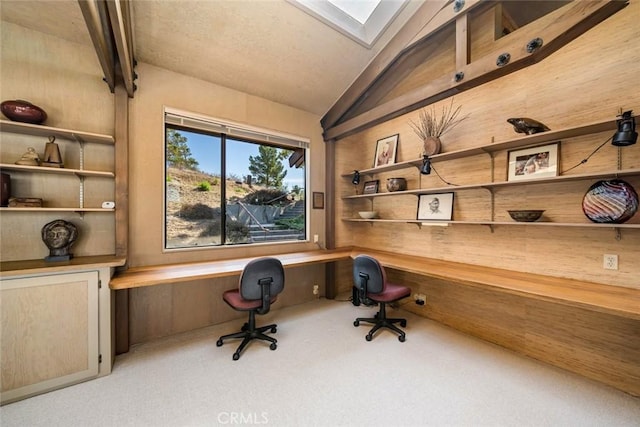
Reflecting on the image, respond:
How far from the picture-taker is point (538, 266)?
2219mm

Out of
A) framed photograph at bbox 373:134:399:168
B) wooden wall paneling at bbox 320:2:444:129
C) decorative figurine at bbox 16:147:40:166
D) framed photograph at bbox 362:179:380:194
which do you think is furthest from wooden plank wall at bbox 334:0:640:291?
decorative figurine at bbox 16:147:40:166

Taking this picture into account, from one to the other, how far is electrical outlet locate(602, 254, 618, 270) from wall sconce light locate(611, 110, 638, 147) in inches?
34.1

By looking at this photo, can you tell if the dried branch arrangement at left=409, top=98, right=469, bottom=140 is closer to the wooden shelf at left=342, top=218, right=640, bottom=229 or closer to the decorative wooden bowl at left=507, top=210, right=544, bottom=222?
the wooden shelf at left=342, top=218, right=640, bottom=229

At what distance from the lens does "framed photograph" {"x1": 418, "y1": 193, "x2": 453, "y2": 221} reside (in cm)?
285

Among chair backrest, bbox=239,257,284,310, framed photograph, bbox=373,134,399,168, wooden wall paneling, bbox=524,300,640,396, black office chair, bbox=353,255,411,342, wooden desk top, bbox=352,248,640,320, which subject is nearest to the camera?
wooden desk top, bbox=352,248,640,320

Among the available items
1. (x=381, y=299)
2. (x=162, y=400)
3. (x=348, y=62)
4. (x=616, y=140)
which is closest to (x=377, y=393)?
(x=381, y=299)

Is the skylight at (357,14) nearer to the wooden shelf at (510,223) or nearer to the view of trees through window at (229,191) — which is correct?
the view of trees through window at (229,191)

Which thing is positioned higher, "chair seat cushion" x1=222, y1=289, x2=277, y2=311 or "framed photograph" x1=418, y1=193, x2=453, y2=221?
"framed photograph" x1=418, y1=193, x2=453, y2=221

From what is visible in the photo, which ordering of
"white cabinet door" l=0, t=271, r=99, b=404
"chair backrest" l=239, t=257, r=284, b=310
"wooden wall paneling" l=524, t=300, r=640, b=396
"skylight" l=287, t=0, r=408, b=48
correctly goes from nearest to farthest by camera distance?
"white cabinet door" l=0, t=271, r=99, b=404
"wooden wall paneling" l=524, t=300, r=640, b=396
"chair backrest" l=239, t=257, r=284, b=310
"skylight" l=287, t=0, r=408, b=48

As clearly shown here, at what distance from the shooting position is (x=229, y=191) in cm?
315

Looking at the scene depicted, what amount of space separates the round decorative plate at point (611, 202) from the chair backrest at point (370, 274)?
5.57 feet

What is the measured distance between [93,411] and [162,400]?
1.34 ft

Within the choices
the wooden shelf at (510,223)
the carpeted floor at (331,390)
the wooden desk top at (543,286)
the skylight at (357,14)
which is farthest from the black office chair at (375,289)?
the skylight at (357,14)

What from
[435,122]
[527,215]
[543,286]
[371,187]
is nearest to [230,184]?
[371,187]
